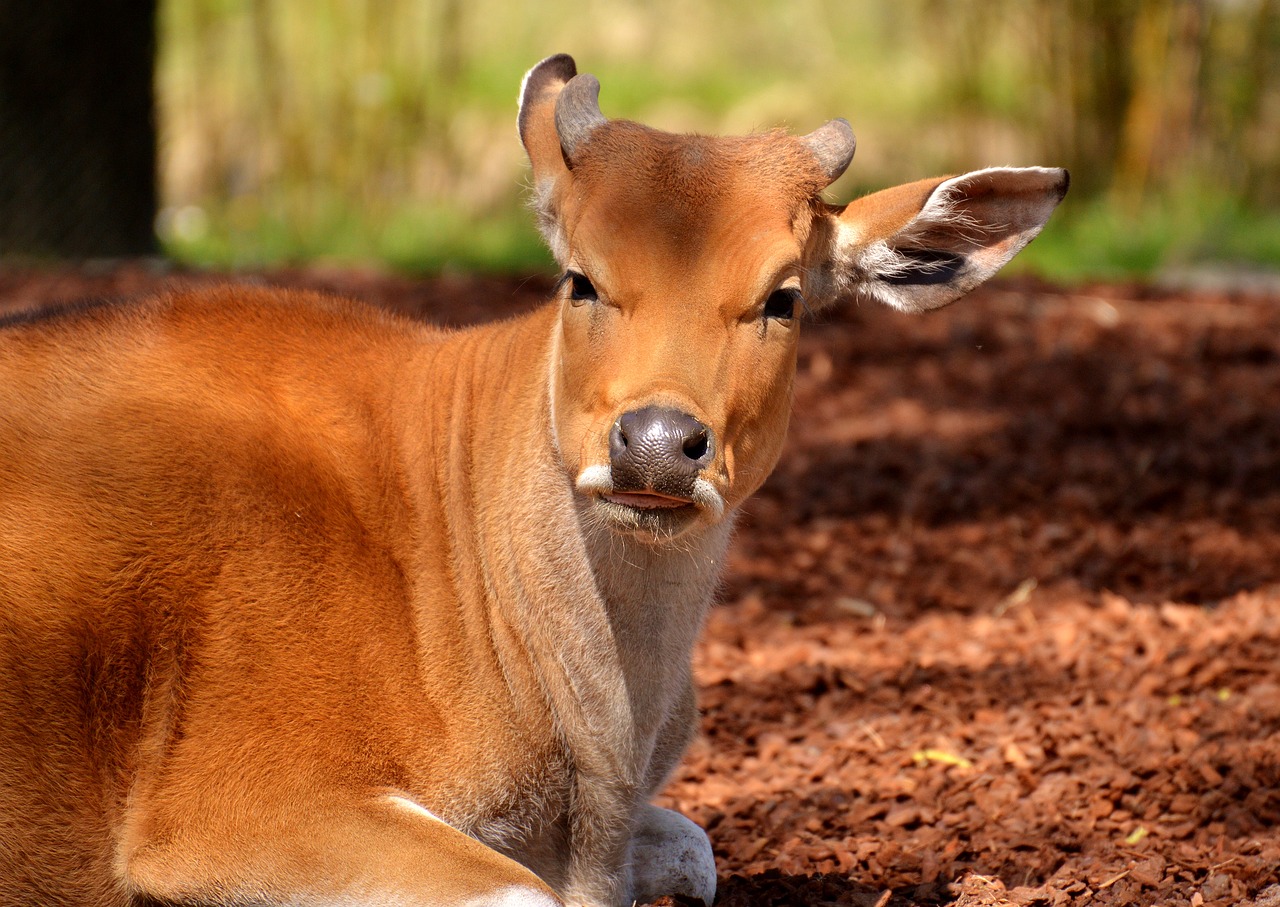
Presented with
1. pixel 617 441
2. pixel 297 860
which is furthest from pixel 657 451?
pixel 297 860

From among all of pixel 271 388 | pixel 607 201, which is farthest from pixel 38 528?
pixel 607 201

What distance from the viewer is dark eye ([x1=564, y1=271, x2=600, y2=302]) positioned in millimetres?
3459

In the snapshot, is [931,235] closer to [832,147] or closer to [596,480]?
→ [832,147]

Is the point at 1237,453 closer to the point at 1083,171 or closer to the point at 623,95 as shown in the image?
the point at 1083,171

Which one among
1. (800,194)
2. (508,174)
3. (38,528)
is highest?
(800,194)

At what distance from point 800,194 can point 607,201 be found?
473 millimetres

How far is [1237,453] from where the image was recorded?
23.6 feet

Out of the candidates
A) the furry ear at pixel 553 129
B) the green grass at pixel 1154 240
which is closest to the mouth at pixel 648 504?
the furry ear at pixel 553 129

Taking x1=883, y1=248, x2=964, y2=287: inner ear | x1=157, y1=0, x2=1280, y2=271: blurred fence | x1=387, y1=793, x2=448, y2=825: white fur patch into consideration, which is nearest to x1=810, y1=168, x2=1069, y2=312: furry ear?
x1=883, y1=248, x2=964, y2=287: inner ear

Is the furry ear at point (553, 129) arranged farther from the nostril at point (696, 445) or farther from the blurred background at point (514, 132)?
the blurred background at point (514, 132)

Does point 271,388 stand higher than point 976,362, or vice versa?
point 271,388

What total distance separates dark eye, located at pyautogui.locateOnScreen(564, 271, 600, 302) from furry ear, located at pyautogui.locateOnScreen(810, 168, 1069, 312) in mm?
628

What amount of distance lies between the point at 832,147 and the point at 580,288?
75 cm

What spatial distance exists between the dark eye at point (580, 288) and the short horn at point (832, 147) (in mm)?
672
